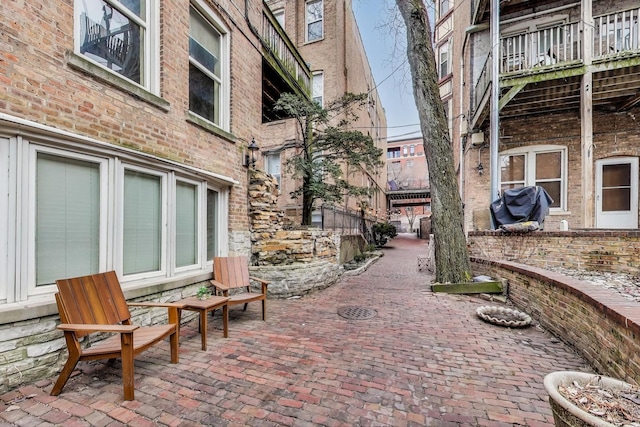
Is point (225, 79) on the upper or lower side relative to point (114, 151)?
upper

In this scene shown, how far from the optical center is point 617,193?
27.0 ft

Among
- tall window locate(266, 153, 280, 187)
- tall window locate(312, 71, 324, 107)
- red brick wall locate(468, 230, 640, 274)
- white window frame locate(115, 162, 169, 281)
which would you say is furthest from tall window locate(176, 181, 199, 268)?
tall window locate(312, 71, 324, 107)

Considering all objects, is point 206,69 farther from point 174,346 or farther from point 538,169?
point 538,169

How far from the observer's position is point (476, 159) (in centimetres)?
947

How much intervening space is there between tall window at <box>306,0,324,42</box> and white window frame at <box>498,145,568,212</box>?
31.1 ft

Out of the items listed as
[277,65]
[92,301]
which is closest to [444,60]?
[277,65]

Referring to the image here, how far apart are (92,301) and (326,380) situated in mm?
2395

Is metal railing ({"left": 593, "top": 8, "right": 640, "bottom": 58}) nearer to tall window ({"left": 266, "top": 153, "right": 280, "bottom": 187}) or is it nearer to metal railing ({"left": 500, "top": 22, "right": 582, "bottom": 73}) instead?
metal railing ({"left": 500, "top": 22, "right": 582, "bottom": 73})

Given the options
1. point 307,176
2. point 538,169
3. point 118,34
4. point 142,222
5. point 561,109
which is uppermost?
point 561,109

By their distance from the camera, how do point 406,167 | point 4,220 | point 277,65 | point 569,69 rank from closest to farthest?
point 4,220 < point 569,69 < point 277,65 < point 406,167

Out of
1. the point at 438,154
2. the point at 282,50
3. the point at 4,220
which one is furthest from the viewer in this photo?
the point at 282,50

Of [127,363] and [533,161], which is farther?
[533,161]

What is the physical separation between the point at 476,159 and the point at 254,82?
7.51 metres

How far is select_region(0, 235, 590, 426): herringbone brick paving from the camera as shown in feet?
7.08
